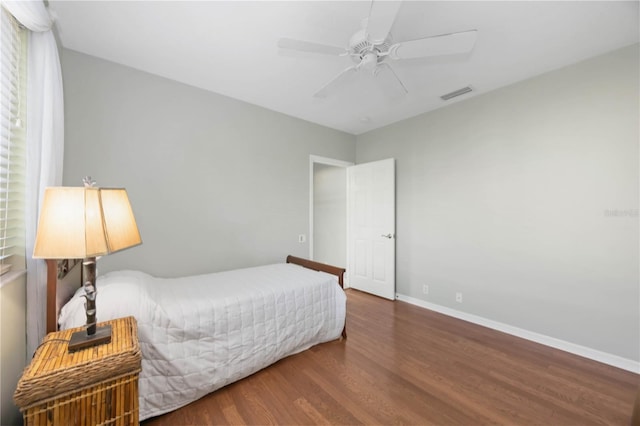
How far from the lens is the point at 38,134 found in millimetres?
1396

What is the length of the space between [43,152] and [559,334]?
167 inches

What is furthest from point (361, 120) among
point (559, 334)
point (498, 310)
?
point (559, 334)

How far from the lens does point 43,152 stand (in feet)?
4.60

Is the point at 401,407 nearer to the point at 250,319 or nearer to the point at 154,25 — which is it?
the point at 250,319

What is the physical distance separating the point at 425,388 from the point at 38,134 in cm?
295

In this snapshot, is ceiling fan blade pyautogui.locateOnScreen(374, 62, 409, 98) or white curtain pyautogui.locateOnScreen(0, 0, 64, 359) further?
ceiling fan blade pyautogui.locateOnScreen(374, 62, 409, 98)

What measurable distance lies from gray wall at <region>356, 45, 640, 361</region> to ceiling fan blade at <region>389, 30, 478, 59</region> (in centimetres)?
156

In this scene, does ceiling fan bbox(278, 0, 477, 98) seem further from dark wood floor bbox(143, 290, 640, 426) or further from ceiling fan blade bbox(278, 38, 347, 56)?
dark wood floor bbox(143, 290, 640, 426)

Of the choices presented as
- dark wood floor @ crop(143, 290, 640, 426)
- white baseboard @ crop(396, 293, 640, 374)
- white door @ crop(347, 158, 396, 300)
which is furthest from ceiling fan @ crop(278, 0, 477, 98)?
white baseboard @ crop(396, 293, 640, 374)

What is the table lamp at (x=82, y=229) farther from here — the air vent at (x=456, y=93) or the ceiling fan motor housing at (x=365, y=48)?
the air vent at (x=456, y=93)

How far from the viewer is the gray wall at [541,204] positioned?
2.11m

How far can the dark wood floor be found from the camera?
5.23 feet

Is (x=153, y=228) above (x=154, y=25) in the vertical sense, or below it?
below

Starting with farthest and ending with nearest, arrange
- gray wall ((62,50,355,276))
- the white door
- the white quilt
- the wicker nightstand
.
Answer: the white door
gray wall ((62,50,355,276))
the white quilt
the wicker nightstand
